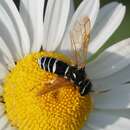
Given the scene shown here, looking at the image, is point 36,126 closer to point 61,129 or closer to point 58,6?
point 61,129

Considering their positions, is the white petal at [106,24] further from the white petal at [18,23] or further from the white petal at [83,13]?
the white petal at [18,23]

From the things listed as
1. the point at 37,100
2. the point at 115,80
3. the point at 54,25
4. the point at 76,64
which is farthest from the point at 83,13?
the point at 37,100

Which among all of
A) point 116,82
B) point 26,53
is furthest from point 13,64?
point 116,82

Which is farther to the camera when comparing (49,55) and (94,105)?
(94,105)

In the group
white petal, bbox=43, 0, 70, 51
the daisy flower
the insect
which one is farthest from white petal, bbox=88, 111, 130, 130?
white petal, bbox=43, 0, 70, 51

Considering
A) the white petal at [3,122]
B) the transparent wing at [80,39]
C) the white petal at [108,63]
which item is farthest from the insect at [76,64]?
the white petal at [3,122]

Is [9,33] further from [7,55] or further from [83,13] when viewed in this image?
[83,13]
